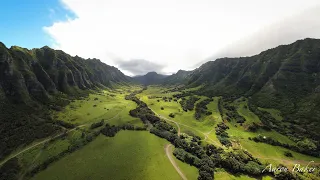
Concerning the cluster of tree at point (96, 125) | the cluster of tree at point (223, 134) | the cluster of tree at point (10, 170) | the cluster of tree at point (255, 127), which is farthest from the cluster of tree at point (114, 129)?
the cluster of tree at point (255, 127)

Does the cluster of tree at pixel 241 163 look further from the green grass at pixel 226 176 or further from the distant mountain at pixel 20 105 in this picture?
the distant mountain at pixel 20 105

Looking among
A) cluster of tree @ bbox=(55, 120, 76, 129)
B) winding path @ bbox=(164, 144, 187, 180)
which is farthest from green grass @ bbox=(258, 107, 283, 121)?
cluster of tree @ bbox=(55, 120, 76, 129)

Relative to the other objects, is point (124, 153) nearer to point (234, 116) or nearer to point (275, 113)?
point (234, 116)

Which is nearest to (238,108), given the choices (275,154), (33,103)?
(275,154)

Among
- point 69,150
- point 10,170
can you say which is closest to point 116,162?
point 69,150

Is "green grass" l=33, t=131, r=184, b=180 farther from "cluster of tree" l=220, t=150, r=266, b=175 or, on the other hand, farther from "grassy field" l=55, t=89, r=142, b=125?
"grassy field" l=55, t=89, r=142, b=125

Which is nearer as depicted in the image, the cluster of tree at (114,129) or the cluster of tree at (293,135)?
the cluster of tree at (293,135)
